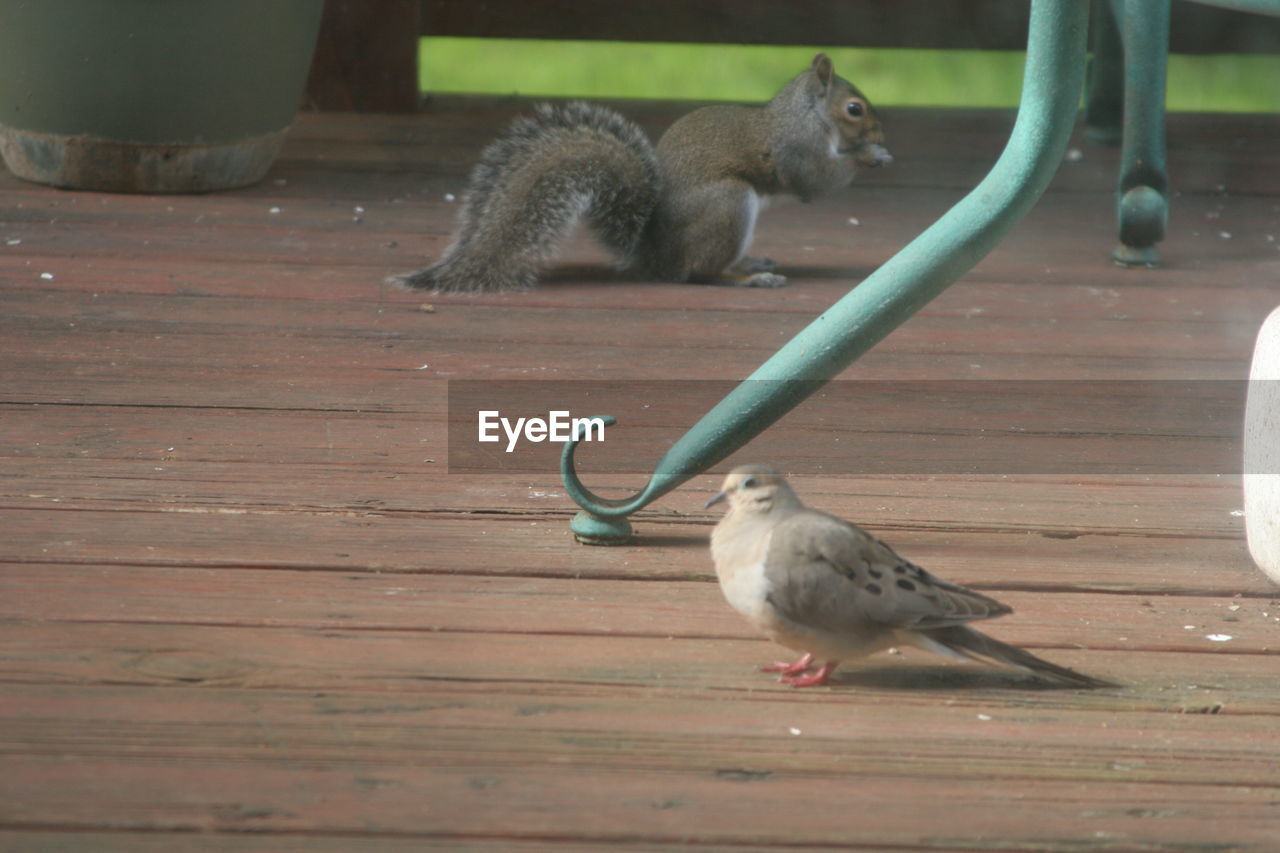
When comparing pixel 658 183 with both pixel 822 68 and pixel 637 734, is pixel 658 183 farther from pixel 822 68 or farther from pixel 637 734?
pixel 637 734

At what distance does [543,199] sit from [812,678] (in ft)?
5.96

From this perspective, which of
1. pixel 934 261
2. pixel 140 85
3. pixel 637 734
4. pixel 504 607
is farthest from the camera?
pixel 140 85

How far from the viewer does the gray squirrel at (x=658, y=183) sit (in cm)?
312

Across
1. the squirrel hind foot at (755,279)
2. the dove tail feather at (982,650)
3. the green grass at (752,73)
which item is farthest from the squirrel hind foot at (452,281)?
the green grass at (752,73)

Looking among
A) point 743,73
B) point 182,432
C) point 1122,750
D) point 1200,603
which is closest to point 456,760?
point 1122,750

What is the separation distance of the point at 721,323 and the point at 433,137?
1798mm

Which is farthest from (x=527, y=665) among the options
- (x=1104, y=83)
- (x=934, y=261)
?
(x=1104, y=83)

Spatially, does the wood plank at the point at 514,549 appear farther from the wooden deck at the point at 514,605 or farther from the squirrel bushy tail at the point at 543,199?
the squirrel bushy tail at the point at 543,199

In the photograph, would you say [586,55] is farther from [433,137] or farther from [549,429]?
[549,429]

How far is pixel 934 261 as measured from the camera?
175 centimetres

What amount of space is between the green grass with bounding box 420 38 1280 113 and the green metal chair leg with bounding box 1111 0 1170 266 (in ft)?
9.49

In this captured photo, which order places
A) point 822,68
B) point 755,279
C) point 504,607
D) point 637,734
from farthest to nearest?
point 822,68 → point 755,279 → point 504,607 → point 637,734

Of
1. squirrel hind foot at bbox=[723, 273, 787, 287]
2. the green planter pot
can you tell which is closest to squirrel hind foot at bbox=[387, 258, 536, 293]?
squirrel hind foot at bbox=[723, 273, 787, 287]

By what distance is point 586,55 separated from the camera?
23.7ft
